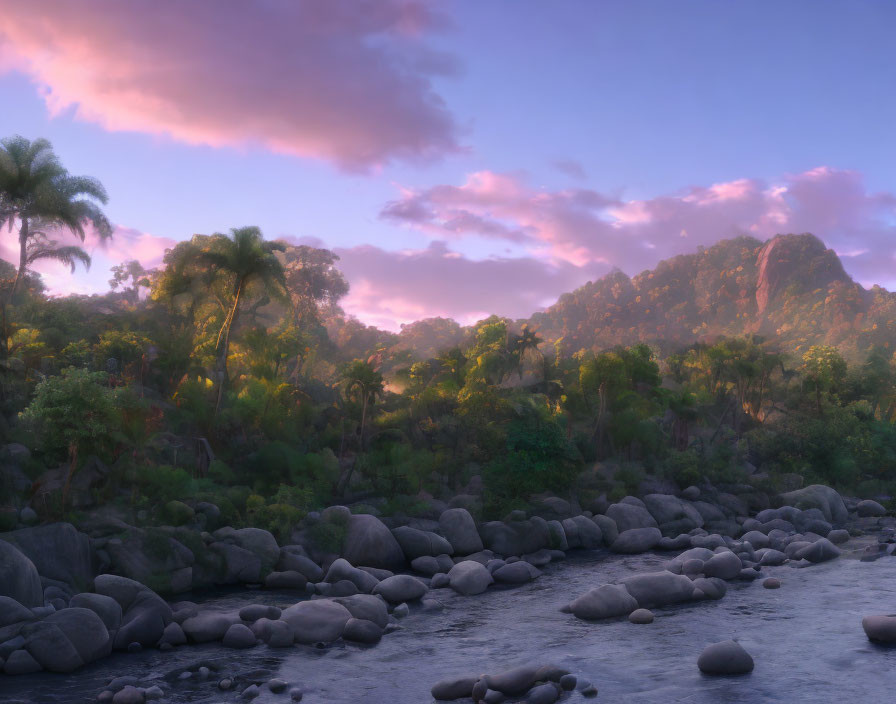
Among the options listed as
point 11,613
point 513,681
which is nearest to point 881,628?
point 513,681

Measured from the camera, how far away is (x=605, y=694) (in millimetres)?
10594

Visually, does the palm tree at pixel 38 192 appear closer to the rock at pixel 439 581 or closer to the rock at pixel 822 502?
the rock at pixel 439 581

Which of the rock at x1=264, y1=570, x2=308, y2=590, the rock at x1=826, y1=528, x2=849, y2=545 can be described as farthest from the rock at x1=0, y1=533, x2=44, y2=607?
the rock at x1=826, y1=528, x2=849, y2=545

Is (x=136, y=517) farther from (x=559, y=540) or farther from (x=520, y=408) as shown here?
(x=520, y=408)

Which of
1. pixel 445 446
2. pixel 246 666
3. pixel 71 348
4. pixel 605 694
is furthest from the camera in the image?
pixel 445 446

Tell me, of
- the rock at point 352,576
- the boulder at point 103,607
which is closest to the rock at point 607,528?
the rock at point 352,576

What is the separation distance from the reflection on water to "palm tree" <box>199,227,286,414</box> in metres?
16.9

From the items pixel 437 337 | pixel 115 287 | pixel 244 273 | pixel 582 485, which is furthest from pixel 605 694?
pixel 437 337

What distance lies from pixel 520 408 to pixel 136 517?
56.9 ft

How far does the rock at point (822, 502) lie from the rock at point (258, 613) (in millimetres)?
23983

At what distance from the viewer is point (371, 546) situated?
2100 cm

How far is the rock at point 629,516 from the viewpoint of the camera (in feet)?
86.7

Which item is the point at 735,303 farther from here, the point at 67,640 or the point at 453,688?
the point at 67,640

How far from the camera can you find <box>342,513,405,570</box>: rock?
20859mm
